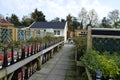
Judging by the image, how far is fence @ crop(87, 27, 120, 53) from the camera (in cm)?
863

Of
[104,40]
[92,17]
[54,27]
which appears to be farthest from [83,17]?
[104,40]

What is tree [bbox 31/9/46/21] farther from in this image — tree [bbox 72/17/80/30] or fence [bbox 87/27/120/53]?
fence [bbox 87/27/120/53]

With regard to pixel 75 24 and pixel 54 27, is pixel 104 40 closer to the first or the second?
pixel 54 27

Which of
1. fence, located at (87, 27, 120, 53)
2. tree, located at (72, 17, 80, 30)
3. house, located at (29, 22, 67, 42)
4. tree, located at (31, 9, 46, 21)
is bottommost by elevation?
fence, located at (87, 27, 120, 53)

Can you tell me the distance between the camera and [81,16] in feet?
217

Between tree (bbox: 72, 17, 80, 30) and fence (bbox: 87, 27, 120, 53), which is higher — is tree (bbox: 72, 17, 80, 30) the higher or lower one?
A: the higher one

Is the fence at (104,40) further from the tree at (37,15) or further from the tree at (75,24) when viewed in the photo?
the tree at (75,24)

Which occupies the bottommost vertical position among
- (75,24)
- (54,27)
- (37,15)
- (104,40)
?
(104,40)

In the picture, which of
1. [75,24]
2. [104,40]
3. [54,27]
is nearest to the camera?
[104,40]

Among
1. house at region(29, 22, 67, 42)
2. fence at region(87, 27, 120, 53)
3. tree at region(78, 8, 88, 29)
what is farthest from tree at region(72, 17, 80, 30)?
fence at region(87, 27, 120, 53)

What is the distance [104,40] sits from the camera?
8.83 metres

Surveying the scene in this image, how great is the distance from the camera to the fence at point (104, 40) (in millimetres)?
8628

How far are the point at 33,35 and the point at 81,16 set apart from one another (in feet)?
179

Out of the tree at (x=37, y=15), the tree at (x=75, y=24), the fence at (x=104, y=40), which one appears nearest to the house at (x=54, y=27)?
the tree at (x=37, y=15)
